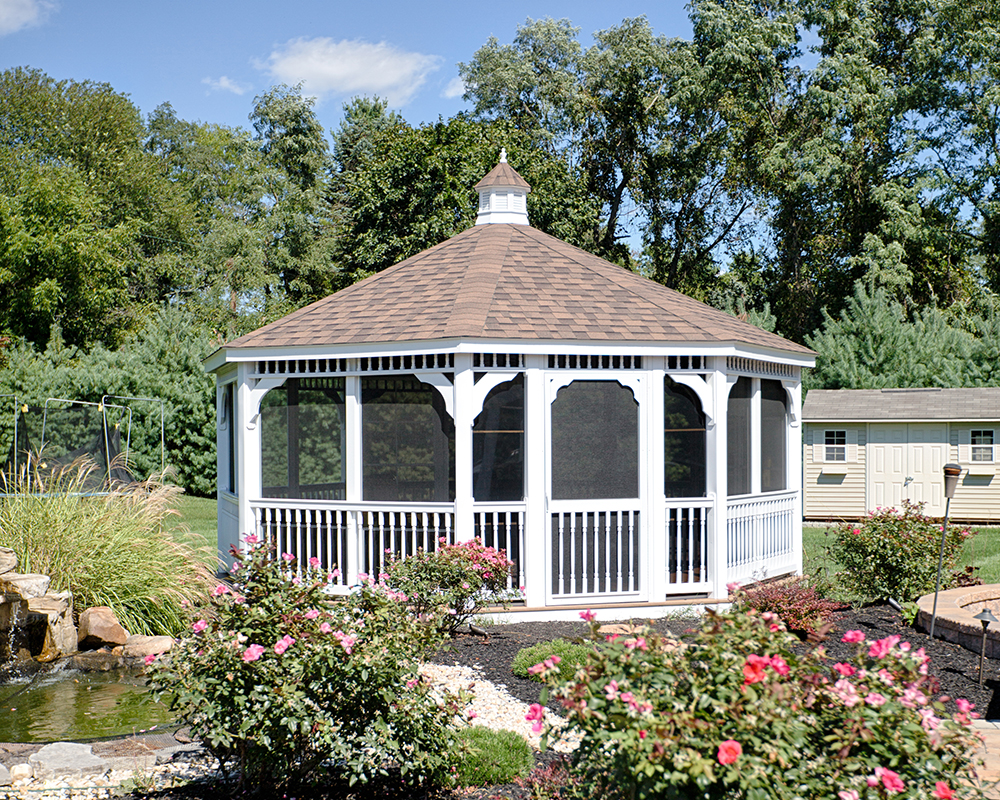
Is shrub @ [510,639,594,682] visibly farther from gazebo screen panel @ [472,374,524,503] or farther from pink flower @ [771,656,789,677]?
gazebo screen panel @ [472,374,524,503]

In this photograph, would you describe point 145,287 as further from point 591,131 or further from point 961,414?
point 961,414

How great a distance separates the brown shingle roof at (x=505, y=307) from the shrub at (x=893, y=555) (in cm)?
223

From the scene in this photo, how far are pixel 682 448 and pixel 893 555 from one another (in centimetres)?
542

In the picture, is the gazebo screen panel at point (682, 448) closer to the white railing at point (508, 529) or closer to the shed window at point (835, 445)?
the white railing at point (508, 529)

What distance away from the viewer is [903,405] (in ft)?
61.3

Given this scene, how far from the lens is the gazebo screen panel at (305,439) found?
11984 mm

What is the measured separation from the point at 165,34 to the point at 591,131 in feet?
55.4

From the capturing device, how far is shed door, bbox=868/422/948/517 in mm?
18312

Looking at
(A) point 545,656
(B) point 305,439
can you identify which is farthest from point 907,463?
(A) point 545,656

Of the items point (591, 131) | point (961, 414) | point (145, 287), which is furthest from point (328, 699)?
point (145, 287)

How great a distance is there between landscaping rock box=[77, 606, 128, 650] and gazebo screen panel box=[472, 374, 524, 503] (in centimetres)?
443

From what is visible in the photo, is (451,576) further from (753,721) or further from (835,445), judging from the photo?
(835,445)

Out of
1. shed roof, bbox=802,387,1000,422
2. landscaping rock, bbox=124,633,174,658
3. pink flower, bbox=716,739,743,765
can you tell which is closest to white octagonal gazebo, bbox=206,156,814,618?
landscaping rock, bbox=124,633,174,658

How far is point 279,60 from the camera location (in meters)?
44.4
